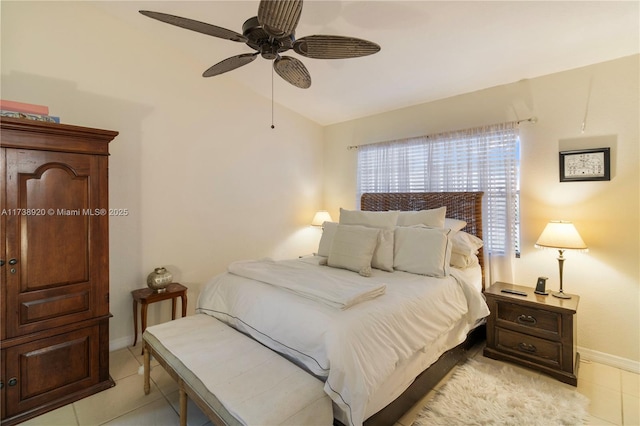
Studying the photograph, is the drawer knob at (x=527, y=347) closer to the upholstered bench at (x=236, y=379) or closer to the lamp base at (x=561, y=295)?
the lamp base at (x=561, y=295)

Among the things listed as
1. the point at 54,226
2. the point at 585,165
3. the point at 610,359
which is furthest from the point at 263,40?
the point at 610,359

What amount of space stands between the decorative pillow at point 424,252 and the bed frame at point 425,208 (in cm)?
64

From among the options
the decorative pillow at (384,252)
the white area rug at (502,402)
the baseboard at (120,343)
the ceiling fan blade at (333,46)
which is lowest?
the white area rug at (502,402)

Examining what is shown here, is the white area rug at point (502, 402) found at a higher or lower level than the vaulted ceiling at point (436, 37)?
lower

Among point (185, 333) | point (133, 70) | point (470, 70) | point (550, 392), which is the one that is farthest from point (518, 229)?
point (133, 70)

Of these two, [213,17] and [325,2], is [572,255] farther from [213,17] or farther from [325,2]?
[213,17]

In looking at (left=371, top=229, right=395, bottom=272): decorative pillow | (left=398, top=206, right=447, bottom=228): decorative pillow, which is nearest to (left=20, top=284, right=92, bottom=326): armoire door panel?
(left=371, top=229, right=395, bottom=272): decorative pillow

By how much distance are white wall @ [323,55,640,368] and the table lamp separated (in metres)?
0.25

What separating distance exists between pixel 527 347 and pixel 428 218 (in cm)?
132

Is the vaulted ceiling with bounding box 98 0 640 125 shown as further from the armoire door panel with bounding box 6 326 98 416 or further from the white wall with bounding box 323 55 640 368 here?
the armoire door panel with bounding box 6 326 98 416

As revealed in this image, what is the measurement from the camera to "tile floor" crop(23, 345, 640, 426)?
71.6 inches

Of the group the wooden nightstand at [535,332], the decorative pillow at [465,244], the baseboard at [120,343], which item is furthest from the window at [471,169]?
the baseboard at [120,343]

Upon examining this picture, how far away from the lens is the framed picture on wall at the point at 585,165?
2426 mm

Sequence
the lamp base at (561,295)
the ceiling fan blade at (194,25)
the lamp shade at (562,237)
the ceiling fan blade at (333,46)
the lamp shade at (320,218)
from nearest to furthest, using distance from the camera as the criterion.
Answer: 1. the ceiling fan blade at (194,25)
2. the ceiling fan blade at (333,46)
3. the lamp shade at (562,237)
4. the lamp base at (561,295)
5. the lamp shade at (320,218)
